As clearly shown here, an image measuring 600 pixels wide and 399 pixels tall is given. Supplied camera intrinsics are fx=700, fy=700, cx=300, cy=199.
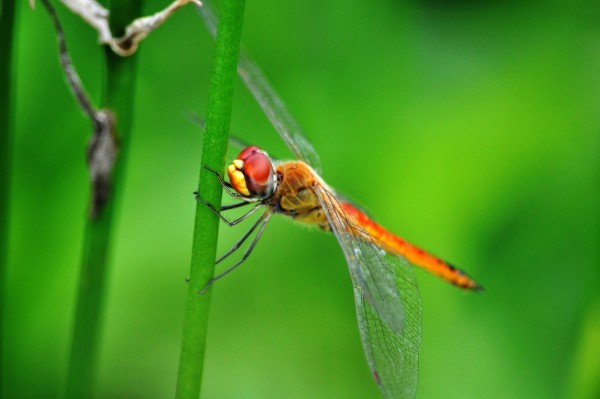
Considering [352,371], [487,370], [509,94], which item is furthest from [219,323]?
[509,94]

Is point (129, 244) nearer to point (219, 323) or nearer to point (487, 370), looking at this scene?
point (219, 323)

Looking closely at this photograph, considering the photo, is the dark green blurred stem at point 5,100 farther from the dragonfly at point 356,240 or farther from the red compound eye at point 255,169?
the red compound eye at point 255,169

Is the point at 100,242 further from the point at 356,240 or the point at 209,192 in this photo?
the point at 356,240

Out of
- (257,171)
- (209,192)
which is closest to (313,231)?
(257,171)

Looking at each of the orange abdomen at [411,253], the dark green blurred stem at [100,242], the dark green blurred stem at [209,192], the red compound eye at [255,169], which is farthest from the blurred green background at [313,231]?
the dark green blurred stem at [209,192]

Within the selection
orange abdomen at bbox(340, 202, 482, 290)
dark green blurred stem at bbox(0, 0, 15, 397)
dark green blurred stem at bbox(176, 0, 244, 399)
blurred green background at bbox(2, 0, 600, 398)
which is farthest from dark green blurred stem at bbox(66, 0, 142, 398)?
orange abdomen at bbox(340, 202, 482, 290)

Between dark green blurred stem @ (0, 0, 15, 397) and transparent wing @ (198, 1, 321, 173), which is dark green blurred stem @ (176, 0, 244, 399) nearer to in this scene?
dark green blurred stem @ (0, 0, 15, 397)
